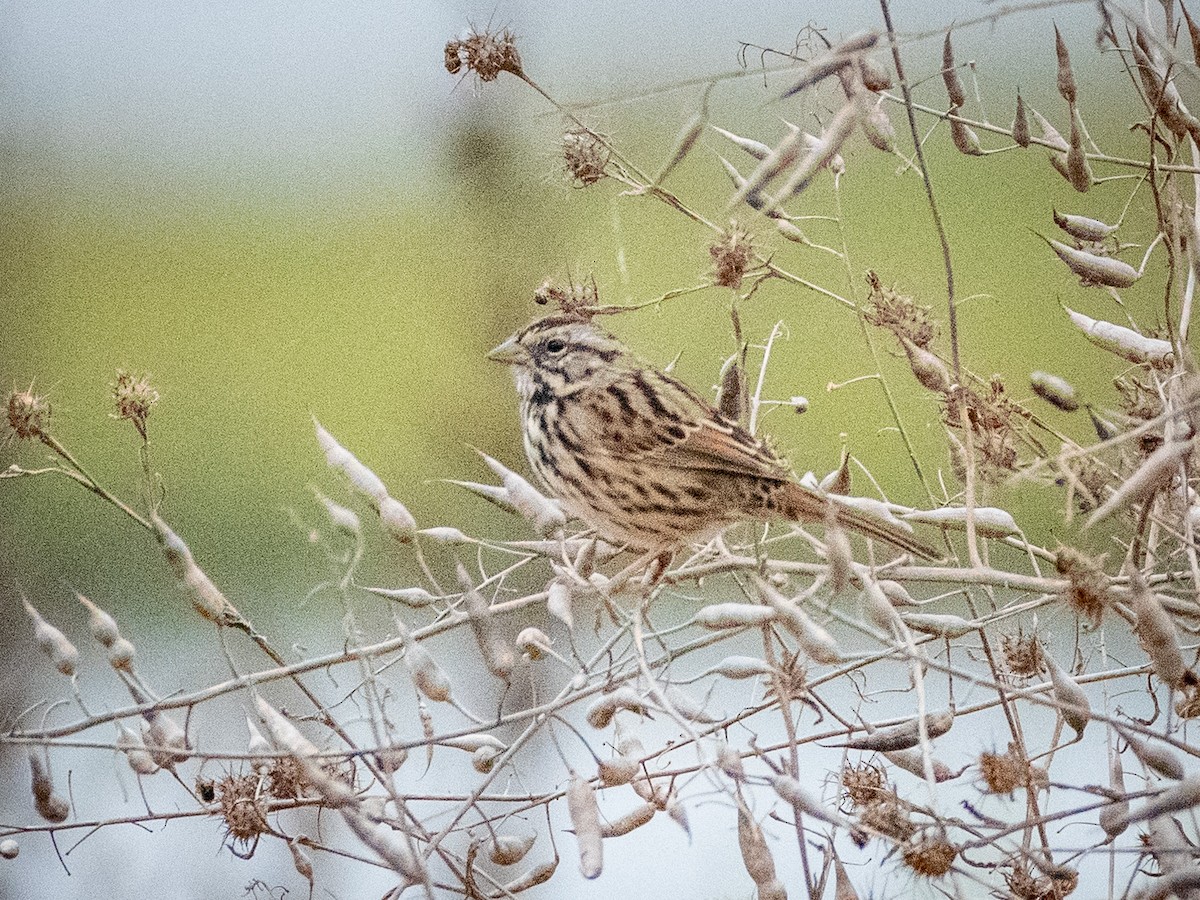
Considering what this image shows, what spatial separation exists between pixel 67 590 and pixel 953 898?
96 cm

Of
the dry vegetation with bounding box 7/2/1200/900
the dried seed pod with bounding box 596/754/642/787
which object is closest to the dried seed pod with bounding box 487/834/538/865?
the dry vegetation with bounding box 7/2/1200/900

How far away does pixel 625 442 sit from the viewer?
1061mm

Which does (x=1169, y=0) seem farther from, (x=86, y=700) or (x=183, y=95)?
(x=86, y=700)

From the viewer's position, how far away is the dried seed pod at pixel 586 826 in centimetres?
82

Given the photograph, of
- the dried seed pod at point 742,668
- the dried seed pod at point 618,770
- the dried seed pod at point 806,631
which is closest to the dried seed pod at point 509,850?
the dried seed pod at point 618,770

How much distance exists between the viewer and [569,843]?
3.87ft

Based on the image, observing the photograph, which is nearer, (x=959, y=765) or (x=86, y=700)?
(x=959, y=765)

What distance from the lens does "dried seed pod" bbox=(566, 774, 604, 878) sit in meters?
0.82

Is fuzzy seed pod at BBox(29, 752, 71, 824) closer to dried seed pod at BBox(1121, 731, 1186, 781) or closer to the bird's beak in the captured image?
the bird's beak

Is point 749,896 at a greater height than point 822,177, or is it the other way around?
point 822,177

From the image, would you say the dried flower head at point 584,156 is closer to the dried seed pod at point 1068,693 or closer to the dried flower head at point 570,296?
the dried flower head at point 570,296

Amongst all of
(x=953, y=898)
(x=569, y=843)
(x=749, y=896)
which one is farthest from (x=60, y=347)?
(x=953, y=898)

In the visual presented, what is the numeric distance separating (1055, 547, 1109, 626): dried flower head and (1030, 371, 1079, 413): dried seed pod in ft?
0.51

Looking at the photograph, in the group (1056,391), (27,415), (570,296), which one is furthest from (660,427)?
(27,415)
